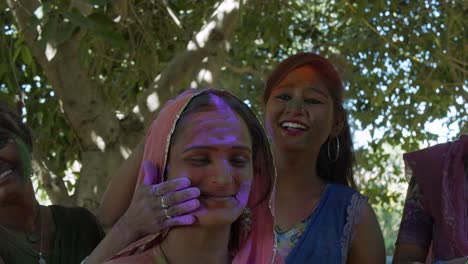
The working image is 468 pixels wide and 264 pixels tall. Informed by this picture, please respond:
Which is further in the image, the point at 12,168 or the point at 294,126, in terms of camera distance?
the point at 294,126

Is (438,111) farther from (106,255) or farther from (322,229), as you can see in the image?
(106,255)

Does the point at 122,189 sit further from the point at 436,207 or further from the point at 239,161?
the point at 436,207

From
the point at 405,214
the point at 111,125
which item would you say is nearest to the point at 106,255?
the point at 405,214

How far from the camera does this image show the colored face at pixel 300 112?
2648 millimetres

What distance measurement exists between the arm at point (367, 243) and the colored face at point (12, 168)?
3.69 feet

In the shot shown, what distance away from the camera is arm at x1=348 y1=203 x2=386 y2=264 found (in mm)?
2475

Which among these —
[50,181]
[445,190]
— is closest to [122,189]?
[445,190]

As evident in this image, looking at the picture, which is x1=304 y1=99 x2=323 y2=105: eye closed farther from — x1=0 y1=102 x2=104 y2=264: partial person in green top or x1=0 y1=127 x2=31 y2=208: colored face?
x1=0 y1=127 x2=31 y2=208: colored face

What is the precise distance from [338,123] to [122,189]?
39.4 inches

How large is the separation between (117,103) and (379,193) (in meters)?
4.03

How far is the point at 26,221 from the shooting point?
231 cm

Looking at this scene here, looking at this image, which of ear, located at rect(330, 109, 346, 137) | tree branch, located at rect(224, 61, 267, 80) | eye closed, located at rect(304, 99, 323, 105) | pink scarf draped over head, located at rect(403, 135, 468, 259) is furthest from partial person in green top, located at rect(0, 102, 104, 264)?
tree branch, located at rect(224, 61, 267, 80)

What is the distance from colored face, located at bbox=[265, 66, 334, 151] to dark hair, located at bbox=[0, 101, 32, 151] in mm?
901

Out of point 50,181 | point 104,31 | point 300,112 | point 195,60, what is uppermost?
point 195,60
